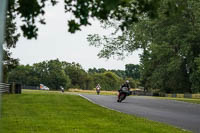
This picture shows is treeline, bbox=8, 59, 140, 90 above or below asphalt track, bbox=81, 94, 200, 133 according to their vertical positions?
above

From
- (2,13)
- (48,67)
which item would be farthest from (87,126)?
(48,67)

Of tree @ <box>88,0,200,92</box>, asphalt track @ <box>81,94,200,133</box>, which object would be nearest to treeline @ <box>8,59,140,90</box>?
tree @ <box>88,0,200,92</box>

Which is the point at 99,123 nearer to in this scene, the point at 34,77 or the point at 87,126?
the point at 87,126

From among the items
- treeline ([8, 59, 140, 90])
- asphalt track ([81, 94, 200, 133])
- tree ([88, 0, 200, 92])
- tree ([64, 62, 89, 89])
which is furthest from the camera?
tree ([64, 62, 89, 89])

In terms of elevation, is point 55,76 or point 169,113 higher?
point 55,76

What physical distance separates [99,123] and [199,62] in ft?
73.6

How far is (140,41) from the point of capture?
125 feet

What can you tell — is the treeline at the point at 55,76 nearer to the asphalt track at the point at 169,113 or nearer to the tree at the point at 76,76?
the tree at the point at 76,76

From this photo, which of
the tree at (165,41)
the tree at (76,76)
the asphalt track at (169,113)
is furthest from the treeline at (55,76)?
the asphalt track at (169,113)

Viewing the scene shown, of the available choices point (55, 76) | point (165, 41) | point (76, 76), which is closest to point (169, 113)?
point (165, 41)

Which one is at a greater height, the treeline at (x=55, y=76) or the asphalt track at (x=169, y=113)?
the treeline at (x=55, y=76)

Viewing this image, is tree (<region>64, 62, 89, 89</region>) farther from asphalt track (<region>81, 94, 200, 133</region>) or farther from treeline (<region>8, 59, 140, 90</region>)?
asphalt track (<region>81, 94, 200, 133</region>)

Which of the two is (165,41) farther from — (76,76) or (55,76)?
(76,76)

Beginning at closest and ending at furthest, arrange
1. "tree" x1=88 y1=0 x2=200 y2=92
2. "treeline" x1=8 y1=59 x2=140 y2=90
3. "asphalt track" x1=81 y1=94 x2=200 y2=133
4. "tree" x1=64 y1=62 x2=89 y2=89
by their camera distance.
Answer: "asphalt track" x1=81 y1=94 x2=200 y2=133, "tree" x1=88 y1=0 x2=200 y2=92, "treeline" x1=8 y1=59 x2=140 y2=90, "tree" x1=64 y1=62 x2=89 y2=89
